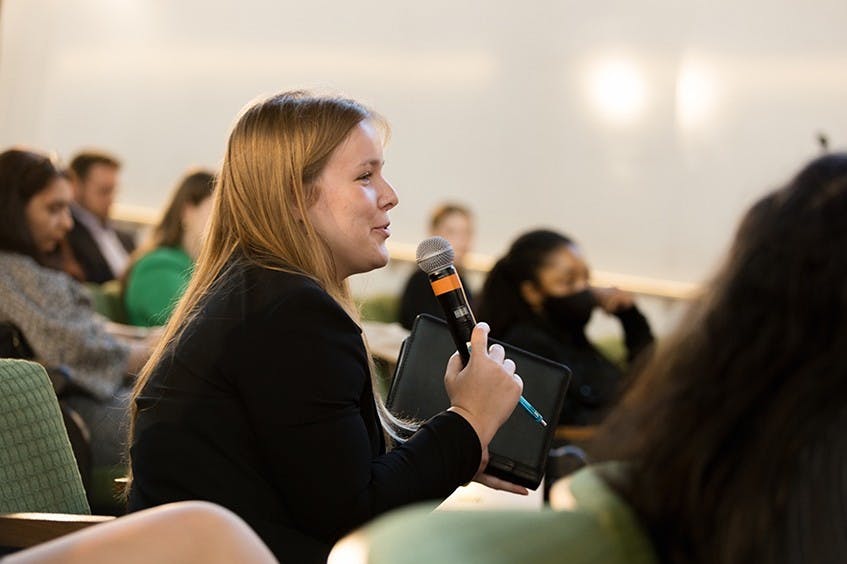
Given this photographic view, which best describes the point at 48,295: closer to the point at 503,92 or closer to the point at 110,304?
the point at 110,304

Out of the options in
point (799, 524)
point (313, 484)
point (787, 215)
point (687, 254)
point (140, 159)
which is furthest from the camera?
point (140, 159)

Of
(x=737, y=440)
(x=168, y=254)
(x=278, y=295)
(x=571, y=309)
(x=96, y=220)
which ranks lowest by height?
(x=96, y=220)

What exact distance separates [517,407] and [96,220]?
4843 mm

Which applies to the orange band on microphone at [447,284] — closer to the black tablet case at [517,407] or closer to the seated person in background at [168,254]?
the black tablet case at [517,407]

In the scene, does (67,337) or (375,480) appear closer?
(375,480)

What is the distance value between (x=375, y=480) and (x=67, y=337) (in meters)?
2.53

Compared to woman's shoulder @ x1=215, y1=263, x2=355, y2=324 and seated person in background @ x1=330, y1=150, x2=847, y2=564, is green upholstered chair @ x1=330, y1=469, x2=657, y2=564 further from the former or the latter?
woman's shoulder @ x1=215, y1=263, x2=355, y2=324

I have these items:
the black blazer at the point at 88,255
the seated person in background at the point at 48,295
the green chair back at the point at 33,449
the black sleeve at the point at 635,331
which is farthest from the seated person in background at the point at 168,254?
the green chair back at the point at 33,449

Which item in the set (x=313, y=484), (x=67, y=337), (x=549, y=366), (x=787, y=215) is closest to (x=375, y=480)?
(x=313, y=484)

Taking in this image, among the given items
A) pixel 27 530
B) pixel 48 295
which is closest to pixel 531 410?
pixel 27 530

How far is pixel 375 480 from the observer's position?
1.94 metres

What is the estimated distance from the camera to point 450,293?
204 centimetres

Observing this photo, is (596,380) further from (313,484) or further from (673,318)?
(673,318)

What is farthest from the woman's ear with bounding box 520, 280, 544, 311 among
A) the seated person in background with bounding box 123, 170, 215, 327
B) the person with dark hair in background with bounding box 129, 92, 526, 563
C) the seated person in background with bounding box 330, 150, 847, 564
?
the seated person in background with bounding box 330, 150, 847, 564
